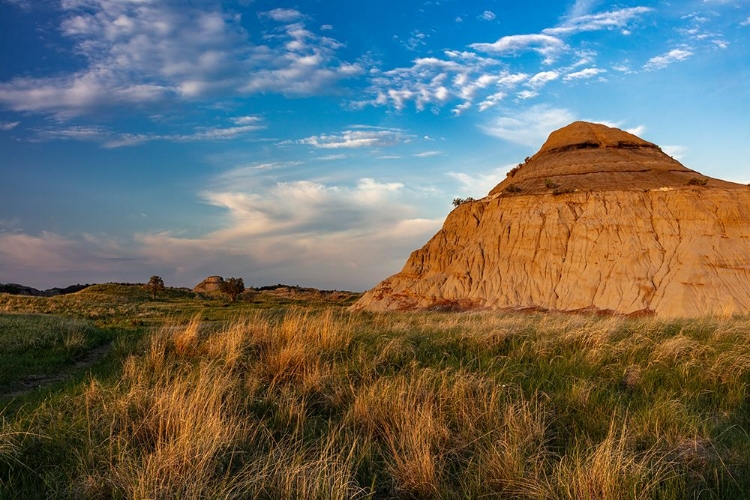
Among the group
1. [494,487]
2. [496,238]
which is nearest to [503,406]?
[494,487]

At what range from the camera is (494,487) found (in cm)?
378

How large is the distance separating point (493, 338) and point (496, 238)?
1287 inches

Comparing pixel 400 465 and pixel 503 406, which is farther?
pixel 503 406

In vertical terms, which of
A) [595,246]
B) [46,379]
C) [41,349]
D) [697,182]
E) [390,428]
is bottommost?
[46,379]

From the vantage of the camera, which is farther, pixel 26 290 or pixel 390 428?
pixel 26 290

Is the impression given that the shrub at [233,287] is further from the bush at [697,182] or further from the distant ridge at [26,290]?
the bush at [697,182]

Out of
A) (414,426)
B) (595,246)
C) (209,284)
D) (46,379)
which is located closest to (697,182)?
(595,246)

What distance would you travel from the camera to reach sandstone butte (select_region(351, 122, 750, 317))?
32250 millimetres

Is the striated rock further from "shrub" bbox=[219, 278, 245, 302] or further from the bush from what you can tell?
the bush

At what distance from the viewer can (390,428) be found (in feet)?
15.9

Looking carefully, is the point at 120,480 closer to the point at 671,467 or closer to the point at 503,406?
the point at 503,406

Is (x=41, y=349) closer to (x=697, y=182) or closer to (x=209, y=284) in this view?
(x=697, y=182)

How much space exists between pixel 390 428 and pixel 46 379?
7.32m

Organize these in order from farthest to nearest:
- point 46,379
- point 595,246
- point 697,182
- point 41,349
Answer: point 697,182 → point 595,246 → point 41,349 → point 46,379
